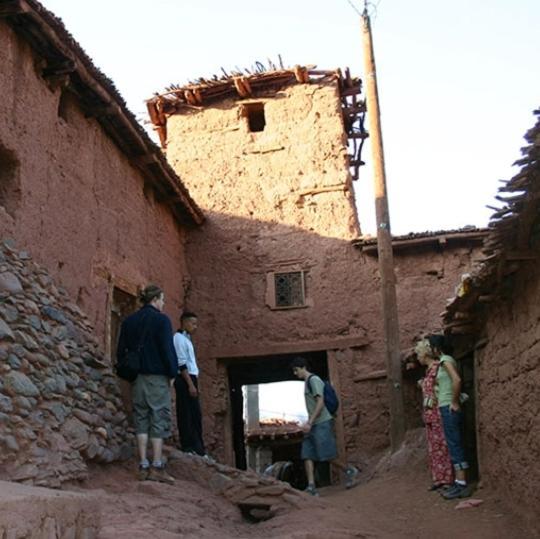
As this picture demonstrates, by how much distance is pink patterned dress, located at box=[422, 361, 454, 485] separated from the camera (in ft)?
22.0

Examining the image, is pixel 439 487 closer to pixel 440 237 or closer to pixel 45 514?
pixel 45 514

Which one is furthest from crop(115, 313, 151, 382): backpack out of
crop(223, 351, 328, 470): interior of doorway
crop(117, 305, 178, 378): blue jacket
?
crop(223, 351, 328, 470): interior of doorway

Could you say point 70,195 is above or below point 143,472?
above

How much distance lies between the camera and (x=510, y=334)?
580 cm

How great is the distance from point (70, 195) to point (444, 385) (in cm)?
431

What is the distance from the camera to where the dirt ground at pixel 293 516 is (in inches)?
199

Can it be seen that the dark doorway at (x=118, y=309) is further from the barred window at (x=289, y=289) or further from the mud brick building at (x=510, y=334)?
the mud brick building at (x=510, y=334)

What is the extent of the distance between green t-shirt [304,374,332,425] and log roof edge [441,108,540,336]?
220 centimetres

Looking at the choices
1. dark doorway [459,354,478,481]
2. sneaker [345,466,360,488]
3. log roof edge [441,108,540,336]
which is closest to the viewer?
log roof edge [441,108,540,336]

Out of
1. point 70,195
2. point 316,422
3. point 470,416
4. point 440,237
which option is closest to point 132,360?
point 70,195

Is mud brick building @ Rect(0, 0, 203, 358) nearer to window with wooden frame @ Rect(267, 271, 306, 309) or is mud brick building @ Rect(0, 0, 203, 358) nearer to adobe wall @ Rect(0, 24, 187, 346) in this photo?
adobe wall @ Rect(0, 24, 187, 346)

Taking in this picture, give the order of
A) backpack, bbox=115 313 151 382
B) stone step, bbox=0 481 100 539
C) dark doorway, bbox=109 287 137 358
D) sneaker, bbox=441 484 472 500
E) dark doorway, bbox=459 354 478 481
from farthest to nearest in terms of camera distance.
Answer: dark doorway, bbox=109 287 137 358 → dark doorway, bbox=459 354 478 481 → sneaker, bbox=441 484 472 500 → backpack, bbox=115 313 151 382 → stone step, bbox=0 481 100 539

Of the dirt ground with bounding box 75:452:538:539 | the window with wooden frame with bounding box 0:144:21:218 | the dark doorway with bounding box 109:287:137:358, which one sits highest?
the window with wooden frame with bounding box 0:144:21:218

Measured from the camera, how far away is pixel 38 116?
7.05 meters
